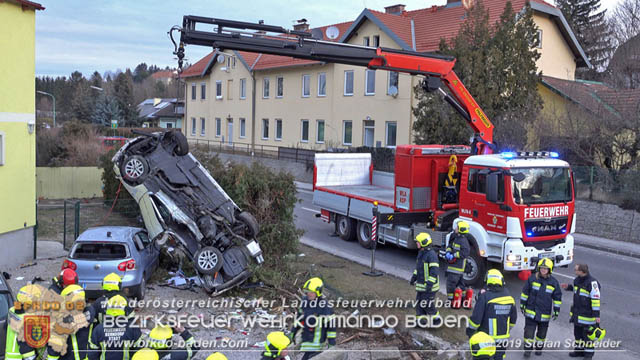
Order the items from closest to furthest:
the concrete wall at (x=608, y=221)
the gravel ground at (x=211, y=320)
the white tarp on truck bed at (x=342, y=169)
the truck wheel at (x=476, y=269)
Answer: the gravel ground at (x=211, y=320) < the truck wheel at (x=476, y=269) < the white tarp on truck bed at (x=342, y=169) < the concrete wall at (x=608, y=221)

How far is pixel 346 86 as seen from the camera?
33750 millimetres

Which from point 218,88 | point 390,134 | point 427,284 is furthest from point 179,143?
point 218,88

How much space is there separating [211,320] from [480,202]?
19.8 feet

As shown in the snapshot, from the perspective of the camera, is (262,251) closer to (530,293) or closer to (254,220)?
(254,220)

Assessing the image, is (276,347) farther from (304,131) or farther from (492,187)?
(304,131)

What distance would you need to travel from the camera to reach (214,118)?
159 ft

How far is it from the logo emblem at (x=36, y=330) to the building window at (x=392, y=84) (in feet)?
84.5

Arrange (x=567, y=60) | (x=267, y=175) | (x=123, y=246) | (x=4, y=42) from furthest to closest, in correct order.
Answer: (x=567, y=60)
(x=4, y=42)
(x=267, y=175)
(x=123, y=246)

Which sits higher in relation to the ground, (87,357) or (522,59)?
(522,59)

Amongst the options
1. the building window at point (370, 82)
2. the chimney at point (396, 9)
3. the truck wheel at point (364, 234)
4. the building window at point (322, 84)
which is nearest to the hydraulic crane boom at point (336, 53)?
the truck wheel at point (364, 234)

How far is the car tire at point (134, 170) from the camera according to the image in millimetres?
10211

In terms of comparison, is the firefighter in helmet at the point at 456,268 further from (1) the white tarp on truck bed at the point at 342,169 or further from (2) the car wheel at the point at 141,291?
(1) the white tarp on truck bed at the point at 342,169

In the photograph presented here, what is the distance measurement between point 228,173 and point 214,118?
3774 cm

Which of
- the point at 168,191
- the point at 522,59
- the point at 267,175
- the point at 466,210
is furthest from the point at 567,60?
the point at 168,191
